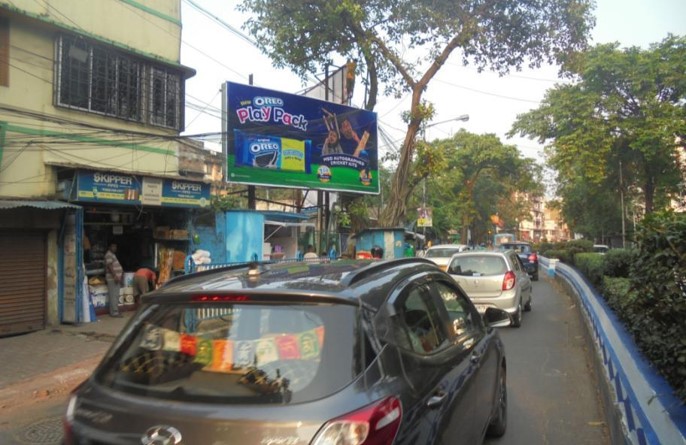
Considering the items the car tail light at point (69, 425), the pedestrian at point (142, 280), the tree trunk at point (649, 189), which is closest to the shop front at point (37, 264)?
the pedestrian at point (142, 280)

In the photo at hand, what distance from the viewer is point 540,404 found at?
16.9ft

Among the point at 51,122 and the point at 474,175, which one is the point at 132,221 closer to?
the point at 51,122

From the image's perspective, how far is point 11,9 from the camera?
874 cm

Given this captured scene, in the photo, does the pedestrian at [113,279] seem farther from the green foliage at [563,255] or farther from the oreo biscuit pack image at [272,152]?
the green foliage at [563,255]

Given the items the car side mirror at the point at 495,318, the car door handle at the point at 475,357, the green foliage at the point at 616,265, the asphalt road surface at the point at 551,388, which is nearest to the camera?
the car door handle at the point at 475,357

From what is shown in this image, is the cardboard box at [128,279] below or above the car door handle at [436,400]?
below

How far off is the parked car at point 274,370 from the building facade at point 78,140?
7.66 metres

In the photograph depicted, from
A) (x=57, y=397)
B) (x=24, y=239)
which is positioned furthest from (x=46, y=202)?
(x=57, y=397)

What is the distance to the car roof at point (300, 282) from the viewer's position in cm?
222

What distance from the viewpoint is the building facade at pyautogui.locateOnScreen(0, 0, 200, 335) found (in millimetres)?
9086

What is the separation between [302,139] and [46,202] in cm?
776

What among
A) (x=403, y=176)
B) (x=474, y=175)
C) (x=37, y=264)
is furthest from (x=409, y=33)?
(x=474, y=175)

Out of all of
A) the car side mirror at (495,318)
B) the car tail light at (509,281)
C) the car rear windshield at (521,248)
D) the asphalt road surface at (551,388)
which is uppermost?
the car rear windshield at (521,248)

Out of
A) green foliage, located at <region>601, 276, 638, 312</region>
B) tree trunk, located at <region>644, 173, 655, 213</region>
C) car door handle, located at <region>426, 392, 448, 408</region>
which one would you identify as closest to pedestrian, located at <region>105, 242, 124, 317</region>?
green foliage, located at <region>601, 276, 638, 312</region>
